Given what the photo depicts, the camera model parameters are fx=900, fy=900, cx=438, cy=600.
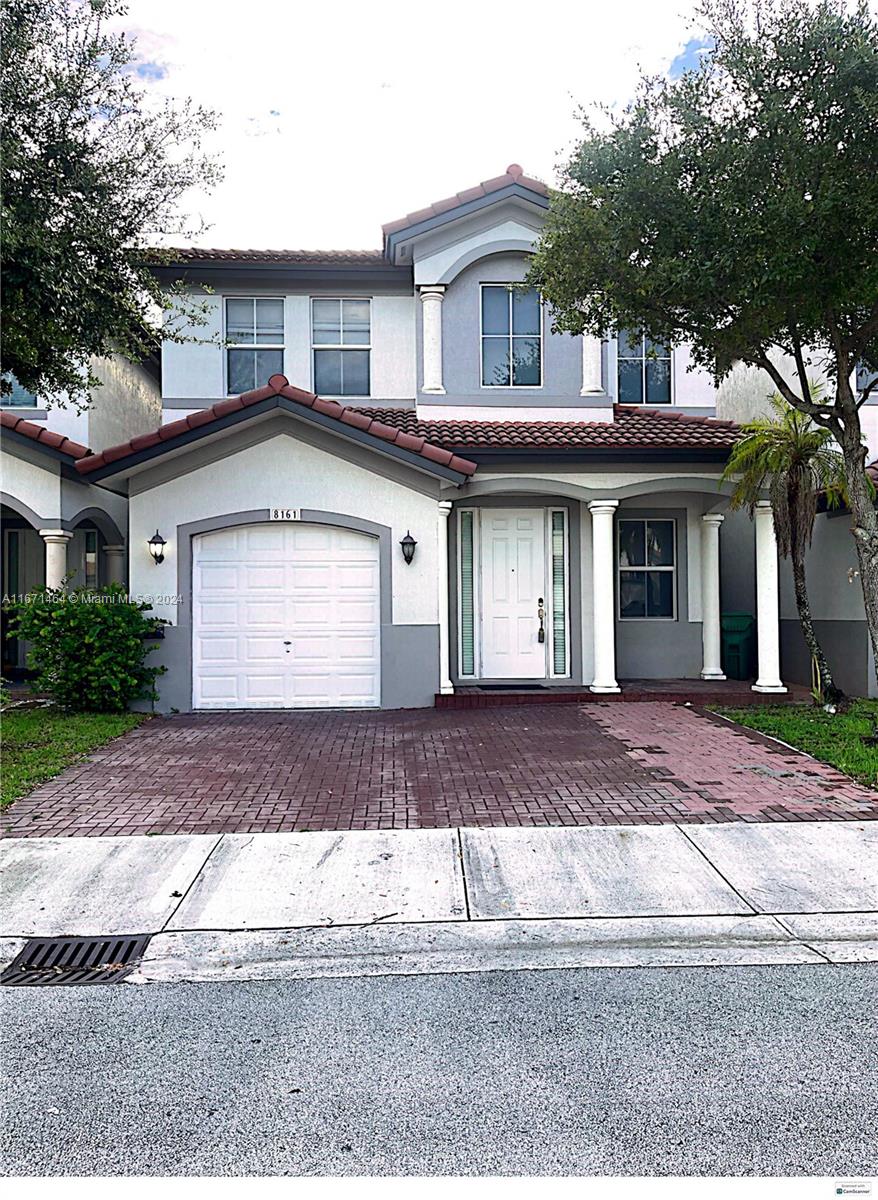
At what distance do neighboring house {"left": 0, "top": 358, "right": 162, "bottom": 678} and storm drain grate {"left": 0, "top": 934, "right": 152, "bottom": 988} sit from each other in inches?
345

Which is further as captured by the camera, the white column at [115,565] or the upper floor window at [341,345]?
the white column at [115,565]

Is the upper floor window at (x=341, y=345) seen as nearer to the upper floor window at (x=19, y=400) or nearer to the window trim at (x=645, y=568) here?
the upper floor window at (x=19, y=400)

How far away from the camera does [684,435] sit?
45.2 ft

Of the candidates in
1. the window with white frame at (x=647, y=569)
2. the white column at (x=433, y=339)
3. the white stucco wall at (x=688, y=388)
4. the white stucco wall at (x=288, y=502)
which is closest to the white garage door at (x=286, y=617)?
the white stucco wall at (x=288, y=502)

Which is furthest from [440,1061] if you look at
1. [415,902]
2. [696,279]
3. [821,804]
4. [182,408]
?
[182,408]

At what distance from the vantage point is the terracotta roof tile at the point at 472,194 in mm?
14438

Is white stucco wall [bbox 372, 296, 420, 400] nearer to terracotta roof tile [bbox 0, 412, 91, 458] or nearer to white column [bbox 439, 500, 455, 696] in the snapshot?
white column [bbox 439, 500, 455, 696]

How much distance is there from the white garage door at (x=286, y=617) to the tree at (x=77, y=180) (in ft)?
12.3

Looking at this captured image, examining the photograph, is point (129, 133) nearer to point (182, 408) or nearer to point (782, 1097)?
point (182, 408)

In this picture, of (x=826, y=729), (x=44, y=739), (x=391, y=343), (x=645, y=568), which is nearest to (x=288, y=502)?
(x=391, y=343)

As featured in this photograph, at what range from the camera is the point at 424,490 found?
12.9 m

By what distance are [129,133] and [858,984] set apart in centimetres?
977

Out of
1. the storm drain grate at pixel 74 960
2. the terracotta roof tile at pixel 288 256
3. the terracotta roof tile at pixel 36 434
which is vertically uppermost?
the terracotta roof tile at pixel 288 256

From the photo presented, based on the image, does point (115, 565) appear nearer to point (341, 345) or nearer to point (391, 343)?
point (341, 345)
